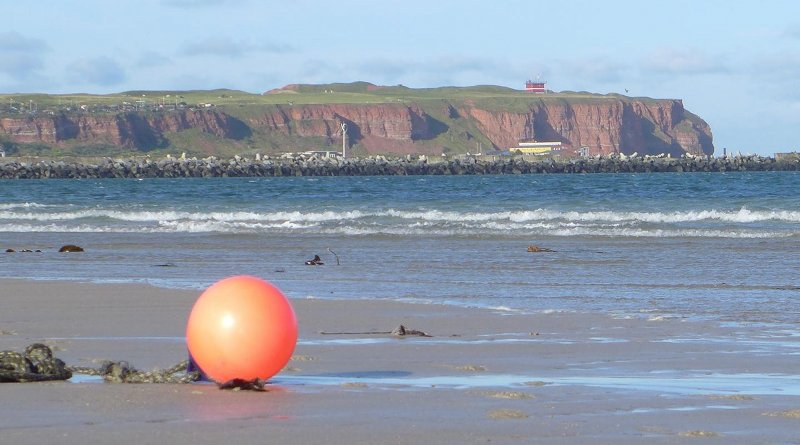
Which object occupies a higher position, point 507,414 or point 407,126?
point 407,126

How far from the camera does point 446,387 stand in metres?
8.23

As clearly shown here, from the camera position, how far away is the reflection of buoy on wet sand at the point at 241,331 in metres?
7.64

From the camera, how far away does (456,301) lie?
14.2 metres

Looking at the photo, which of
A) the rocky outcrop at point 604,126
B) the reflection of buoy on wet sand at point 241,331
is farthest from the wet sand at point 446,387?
the rocky outcrop at point 604,126

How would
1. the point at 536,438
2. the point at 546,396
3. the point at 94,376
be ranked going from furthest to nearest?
the point at 94,376, the point at 546,396, the point at 536,438

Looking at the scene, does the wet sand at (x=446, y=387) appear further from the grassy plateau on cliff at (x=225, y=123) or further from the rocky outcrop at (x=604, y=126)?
the rocky outcrop at (x=604, y=126)

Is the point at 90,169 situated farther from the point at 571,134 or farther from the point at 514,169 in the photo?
the point at 571,134

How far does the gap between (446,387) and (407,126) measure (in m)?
167

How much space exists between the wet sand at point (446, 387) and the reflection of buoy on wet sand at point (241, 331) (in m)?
0.19

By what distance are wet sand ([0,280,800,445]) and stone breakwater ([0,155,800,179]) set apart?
79.8 meters

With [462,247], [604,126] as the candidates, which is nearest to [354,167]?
[462,247]

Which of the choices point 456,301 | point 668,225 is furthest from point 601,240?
point 456,301

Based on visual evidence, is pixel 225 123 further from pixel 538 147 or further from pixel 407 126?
pixel 538 147

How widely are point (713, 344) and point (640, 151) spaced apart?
180115 mm
